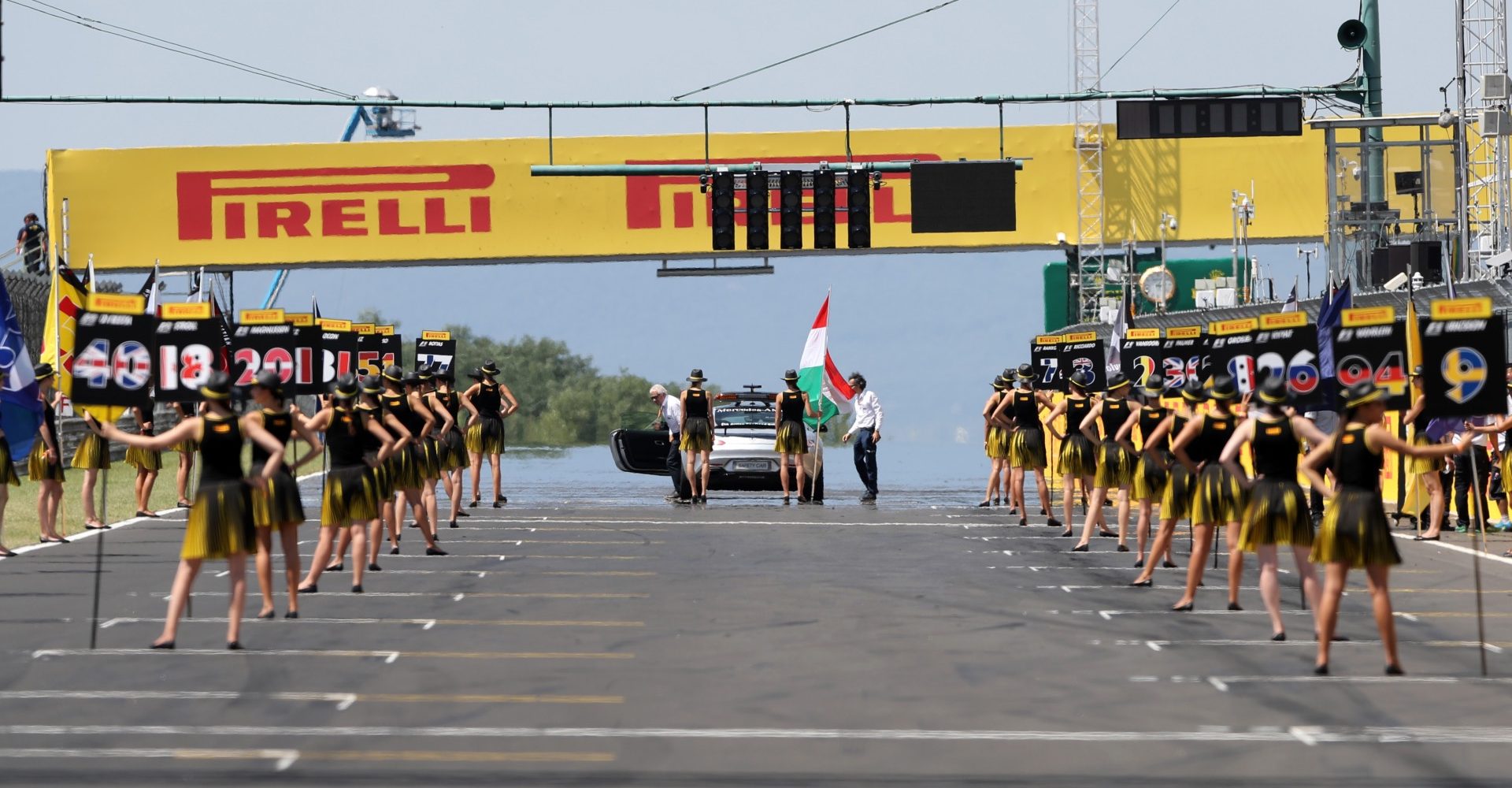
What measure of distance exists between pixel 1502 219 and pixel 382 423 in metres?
19.7

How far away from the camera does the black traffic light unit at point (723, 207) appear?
1320 inches

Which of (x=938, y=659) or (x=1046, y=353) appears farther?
(x=1046, y=353)

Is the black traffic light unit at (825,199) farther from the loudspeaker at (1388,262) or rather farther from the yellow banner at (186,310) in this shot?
the yellow banner at (186,310)

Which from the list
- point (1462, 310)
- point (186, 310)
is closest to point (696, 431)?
point (186, 310)

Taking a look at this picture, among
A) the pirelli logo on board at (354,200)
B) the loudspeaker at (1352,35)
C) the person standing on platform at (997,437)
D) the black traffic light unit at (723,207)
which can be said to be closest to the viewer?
the person standing on platform at (997,437)

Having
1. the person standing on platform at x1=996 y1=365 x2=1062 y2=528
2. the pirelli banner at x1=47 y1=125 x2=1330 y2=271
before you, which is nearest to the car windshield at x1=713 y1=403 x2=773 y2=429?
the person standing on platform at x1=996 y1=365 x2=1062 y2=528

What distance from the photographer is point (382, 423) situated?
16.2m

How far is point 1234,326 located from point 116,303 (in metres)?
10.1

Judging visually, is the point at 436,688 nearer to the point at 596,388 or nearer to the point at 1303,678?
the point at 1303,678

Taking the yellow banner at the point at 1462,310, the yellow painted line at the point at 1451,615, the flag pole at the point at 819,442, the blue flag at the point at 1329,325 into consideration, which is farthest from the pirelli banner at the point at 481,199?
the yellow banner at the point at 1462,310

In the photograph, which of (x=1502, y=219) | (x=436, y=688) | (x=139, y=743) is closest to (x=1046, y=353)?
(x=1502, y=219)

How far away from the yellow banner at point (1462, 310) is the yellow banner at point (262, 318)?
10.7 m

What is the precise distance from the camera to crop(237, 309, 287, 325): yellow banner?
19.3m

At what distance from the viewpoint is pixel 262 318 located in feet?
64.3
